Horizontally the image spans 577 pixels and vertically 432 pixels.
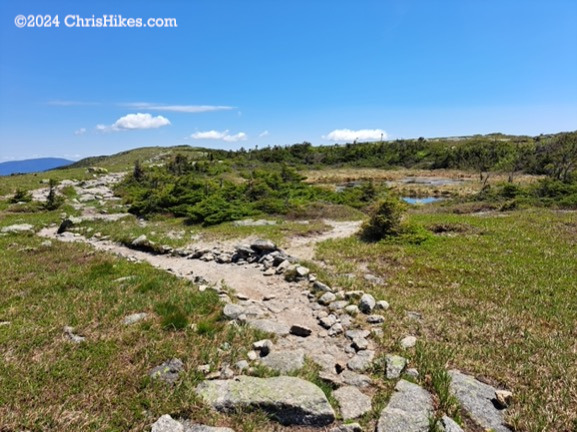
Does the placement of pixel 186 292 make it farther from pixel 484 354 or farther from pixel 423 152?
pixel 423 152

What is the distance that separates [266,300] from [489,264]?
26.5ft

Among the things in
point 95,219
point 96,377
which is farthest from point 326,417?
point 95,219

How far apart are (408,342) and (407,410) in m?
2.26

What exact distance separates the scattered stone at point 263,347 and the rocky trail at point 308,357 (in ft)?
0.06

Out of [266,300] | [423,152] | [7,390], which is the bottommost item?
[266,300]

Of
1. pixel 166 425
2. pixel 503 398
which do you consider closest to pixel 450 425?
pixel 503 398

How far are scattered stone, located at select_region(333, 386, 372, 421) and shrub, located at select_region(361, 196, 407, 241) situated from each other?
38.0 feet

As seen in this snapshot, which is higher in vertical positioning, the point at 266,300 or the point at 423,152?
the point at 423,152

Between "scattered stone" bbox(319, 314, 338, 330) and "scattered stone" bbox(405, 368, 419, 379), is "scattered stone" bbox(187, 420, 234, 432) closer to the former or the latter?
"scattered stone" bbox(405, 368, 419, 379)

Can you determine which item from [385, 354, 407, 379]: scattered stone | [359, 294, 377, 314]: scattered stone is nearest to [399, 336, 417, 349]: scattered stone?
[385, 354, 407, 379]: scattered stone

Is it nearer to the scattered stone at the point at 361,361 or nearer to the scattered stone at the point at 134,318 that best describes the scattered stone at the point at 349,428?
the scattered stone at the point at 361,361

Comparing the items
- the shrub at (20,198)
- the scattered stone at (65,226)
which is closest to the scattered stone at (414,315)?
the scattered stone at (65,226)

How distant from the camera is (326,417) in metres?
5.09

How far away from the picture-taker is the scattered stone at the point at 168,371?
5.74 metres
